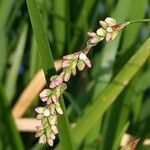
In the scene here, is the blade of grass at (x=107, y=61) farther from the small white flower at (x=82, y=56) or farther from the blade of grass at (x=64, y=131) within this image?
the small white flower at (x=82, y=56)

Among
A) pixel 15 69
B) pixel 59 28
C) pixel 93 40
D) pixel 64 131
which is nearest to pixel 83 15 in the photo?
pixel 59 28

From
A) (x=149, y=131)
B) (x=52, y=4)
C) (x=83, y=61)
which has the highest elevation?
(x=83, y=61)

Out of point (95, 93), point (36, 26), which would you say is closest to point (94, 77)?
point (95, 93)

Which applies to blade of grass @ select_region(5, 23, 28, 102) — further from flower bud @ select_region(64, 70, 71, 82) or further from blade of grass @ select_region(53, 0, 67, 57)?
flower bud @ select_region(64, 70, 71, 82)

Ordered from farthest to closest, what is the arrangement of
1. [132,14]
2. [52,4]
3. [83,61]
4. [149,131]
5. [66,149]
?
1. [52,4]
2. [149,131]
3. [132,14]
4. [66,149]
5. [83,61]

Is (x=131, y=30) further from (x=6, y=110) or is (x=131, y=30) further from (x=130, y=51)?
(x=6, y=110)

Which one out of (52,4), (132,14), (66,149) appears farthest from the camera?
(52,4)

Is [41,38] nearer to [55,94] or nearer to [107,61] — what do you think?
[55,94]
